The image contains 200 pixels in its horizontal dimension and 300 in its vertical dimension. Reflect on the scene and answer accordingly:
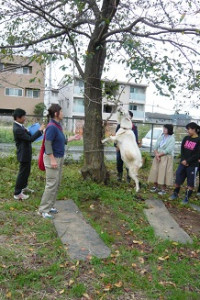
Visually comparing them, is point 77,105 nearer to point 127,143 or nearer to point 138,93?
point 138,93

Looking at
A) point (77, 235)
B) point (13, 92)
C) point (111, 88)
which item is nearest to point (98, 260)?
point (77, 235)

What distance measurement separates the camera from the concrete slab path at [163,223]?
181 inches

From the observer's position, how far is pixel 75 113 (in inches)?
1225

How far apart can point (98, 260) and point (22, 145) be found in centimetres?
264

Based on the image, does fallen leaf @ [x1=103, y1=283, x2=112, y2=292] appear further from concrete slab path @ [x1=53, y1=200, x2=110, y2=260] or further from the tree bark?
the tree bark

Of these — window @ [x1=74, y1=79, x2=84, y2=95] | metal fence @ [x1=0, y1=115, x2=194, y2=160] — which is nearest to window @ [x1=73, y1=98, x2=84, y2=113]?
metal fence @ [x1=0, y1=115, x2=194, y2=160]

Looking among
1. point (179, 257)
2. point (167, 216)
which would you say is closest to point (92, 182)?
point (167, 216)

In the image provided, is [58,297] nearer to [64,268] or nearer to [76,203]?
[64,268]

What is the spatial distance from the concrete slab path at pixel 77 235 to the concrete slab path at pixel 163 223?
3.54 ft

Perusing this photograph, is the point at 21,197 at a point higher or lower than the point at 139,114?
lower

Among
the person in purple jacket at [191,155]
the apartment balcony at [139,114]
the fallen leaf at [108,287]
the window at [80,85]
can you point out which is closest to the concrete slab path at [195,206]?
the person in purple jacket at [191,155]

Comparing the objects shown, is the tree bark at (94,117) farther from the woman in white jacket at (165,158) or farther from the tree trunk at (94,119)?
the woman in white jacket at (165,158)

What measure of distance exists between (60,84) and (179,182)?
321 cm

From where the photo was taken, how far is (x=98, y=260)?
3688mm
